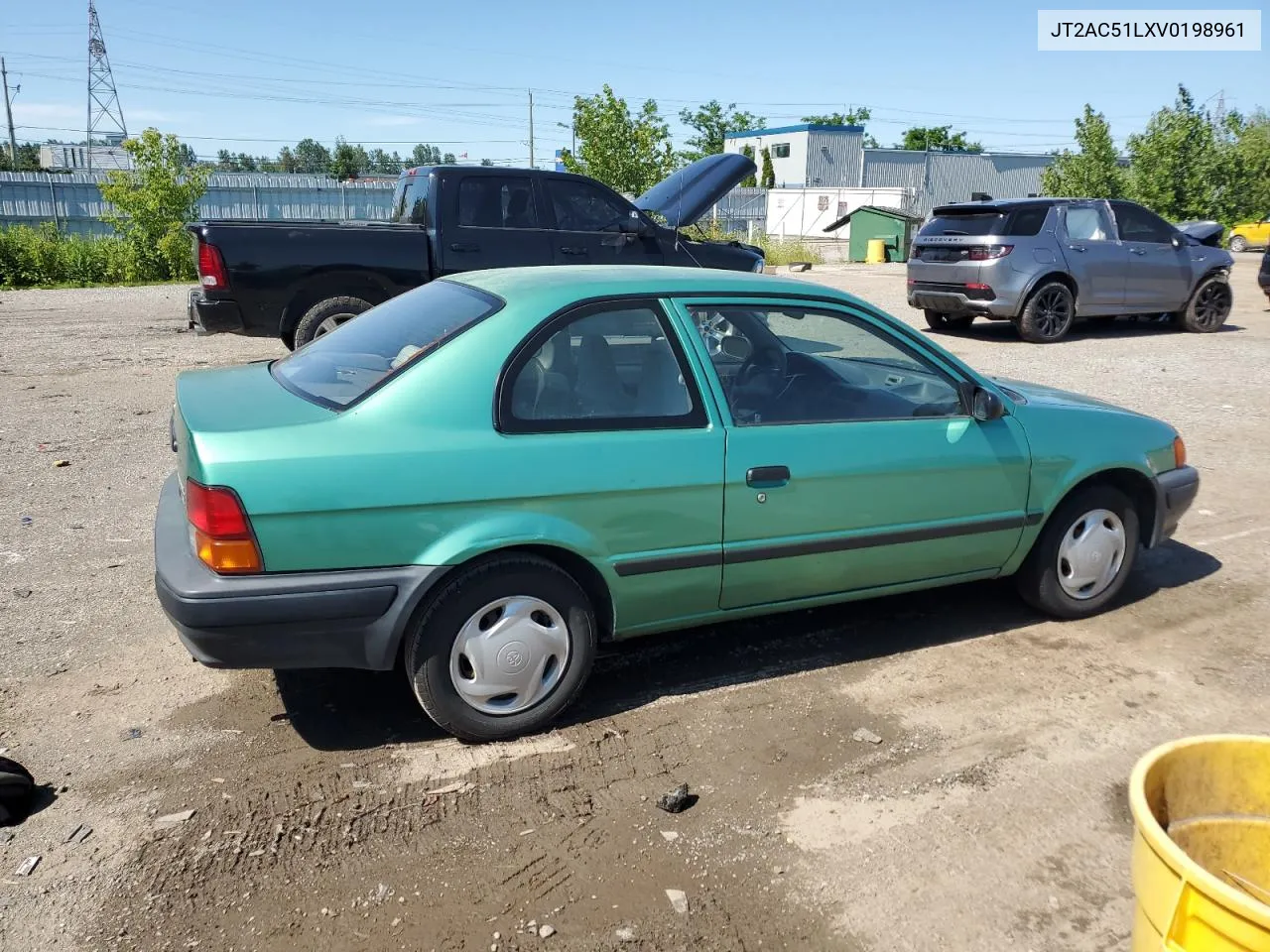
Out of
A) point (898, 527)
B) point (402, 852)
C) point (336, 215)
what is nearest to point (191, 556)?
point (402, 852)

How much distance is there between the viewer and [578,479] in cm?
347

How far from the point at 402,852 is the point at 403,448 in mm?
1242

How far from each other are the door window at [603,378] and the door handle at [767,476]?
0.88ft

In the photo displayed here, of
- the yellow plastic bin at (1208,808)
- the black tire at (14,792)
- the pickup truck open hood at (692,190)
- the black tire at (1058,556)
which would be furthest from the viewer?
the pickup truck open hood at (692,190)

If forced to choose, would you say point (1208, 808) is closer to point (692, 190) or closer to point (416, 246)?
point (416, 246)

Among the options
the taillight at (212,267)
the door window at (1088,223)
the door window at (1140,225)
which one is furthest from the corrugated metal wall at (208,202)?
the door window at (1140,225)

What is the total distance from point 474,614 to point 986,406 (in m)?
2.24

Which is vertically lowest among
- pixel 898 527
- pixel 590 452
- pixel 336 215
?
pixel 898 527

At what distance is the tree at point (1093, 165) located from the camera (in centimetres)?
3181

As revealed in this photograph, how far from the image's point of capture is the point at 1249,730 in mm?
3689

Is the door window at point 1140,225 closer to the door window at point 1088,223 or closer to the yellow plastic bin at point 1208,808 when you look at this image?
the door window at point 1088,223

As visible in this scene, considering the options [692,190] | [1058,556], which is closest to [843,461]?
[1058,556]

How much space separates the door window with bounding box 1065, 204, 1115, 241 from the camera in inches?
506

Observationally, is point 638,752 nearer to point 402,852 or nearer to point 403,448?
point 402,852
